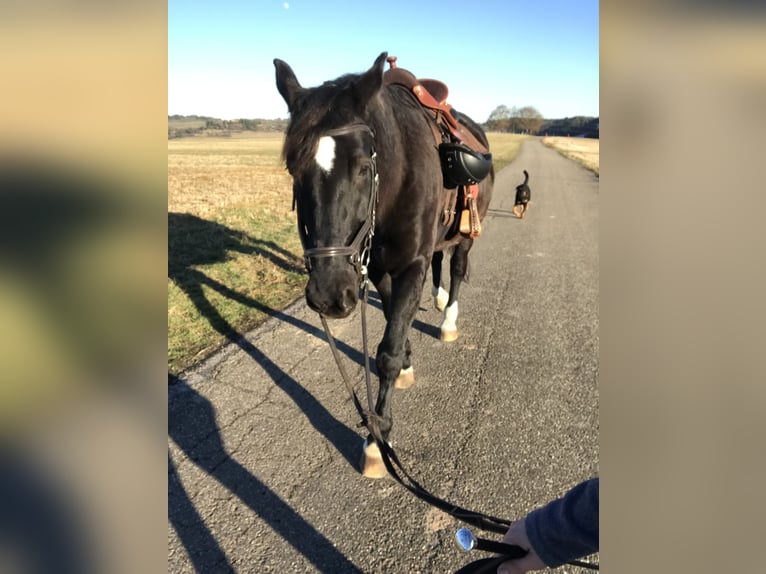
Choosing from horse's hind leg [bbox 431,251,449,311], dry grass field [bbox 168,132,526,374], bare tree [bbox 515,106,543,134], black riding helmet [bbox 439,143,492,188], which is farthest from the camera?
bare tree [bbox 515,106,543,134]

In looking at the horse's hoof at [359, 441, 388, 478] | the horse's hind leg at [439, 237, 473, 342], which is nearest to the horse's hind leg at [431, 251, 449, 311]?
the horse's hind leg at [439, 237, 473, 342]

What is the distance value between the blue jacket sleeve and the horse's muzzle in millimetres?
1257

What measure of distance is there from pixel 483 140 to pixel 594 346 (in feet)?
8.96

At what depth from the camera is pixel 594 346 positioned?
4641 mm

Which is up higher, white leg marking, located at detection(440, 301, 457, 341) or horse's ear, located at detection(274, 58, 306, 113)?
horse's ear, located at detection(274, 58, 306, 113)

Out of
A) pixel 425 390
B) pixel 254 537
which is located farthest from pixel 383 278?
pixel 254 537

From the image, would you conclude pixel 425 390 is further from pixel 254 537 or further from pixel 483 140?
pixel 483 140

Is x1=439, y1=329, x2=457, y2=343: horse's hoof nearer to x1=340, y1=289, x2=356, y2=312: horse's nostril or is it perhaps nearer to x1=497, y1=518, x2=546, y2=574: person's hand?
x1=340, y1=289, x2=356, y2=312: horse's nostril

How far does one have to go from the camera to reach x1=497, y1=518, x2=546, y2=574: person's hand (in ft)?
4.46
